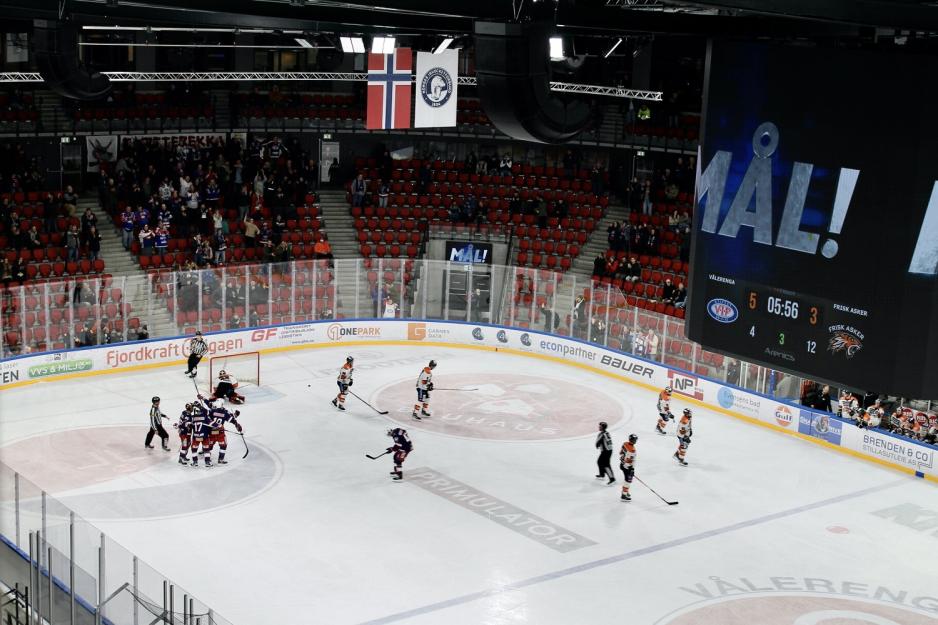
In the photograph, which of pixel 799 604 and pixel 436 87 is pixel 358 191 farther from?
pixel 799 604

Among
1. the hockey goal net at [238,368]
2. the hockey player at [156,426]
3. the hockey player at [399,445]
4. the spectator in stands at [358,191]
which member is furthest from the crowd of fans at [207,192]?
the hockey player at [399,445]

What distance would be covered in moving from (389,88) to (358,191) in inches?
547

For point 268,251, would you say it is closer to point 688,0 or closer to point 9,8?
point 9,8

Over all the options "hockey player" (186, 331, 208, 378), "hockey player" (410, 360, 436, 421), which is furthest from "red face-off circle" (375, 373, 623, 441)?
"hockey player" (186, 331, 208, 378)

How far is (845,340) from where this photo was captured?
10.4m

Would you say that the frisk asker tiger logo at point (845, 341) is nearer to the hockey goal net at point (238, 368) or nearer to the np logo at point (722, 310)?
the np logo at point (722, 310)

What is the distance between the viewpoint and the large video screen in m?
9.77

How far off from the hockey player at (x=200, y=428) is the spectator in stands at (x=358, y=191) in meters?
16.5

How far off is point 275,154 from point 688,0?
2827 cm

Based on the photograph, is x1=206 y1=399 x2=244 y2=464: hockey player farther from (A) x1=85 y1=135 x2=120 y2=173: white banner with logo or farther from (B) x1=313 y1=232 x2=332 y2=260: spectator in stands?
(A) x1=85 y1=135 x2=120 y2=173: white banner with logo

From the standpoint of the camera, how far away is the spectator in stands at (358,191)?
37.0m

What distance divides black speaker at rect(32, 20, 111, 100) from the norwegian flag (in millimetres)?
5251

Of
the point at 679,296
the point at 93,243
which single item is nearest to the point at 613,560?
the point at 679,296

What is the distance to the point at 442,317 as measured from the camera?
105ft
